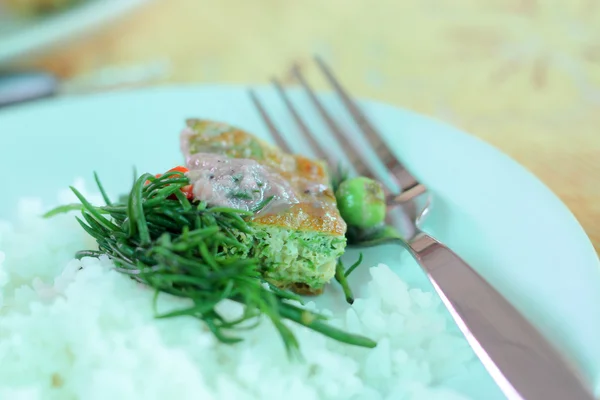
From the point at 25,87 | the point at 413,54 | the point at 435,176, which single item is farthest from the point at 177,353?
the point at 413,54

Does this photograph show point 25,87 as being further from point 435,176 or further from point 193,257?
point 435,176

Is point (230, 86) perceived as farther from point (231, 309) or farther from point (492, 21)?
point (492, 21)

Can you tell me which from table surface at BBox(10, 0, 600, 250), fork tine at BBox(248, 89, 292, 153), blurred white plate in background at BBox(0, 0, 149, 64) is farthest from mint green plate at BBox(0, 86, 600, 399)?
blurred white plate in background at BBox(0, 0, 149, 64)

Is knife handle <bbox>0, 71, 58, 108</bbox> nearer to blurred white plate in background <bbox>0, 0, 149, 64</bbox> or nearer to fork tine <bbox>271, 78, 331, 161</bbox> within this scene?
blurred white plate in background <bbox>0, 0, 149, 64</bbox>

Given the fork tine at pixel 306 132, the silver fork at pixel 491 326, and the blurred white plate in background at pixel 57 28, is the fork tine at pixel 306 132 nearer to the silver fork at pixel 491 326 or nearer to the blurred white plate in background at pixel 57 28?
the silver fork at pixel 491 326

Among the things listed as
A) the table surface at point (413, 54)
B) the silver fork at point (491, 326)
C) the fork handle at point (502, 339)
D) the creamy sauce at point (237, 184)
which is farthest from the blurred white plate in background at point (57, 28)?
Answer: the fork handle at point (502, 339)

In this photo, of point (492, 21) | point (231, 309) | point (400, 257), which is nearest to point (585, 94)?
point (492, 21)
